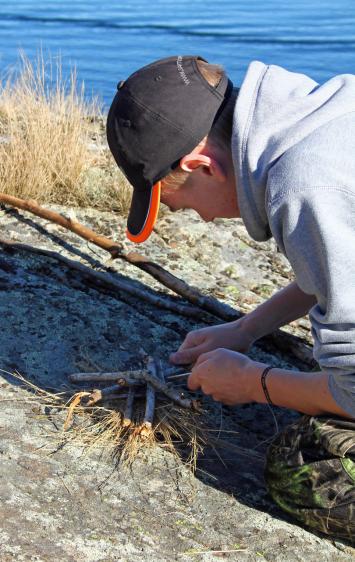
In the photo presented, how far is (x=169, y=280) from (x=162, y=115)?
4.40 ft

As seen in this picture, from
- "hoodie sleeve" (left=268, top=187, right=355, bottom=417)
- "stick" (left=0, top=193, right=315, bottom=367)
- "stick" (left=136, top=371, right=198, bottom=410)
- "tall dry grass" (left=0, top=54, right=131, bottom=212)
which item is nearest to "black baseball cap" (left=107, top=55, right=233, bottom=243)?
"hoodie sleeve" (left=268, top=187, right=355, bottom=417)

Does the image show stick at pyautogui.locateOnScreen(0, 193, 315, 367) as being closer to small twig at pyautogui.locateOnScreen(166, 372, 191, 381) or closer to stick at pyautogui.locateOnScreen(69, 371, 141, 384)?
small twig at pyautogui.locateOnScreen(166, 372, 191, 381)

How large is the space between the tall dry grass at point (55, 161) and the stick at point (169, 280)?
0.67 feet

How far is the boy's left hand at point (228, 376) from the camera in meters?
2.26

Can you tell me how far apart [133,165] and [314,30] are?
9.11 meters

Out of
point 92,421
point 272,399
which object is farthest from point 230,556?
point 92,421

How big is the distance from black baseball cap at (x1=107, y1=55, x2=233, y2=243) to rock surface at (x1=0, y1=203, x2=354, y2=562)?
2.52 ft

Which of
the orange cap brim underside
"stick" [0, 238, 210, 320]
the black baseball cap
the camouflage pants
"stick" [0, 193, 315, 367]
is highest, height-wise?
the black baseball cap

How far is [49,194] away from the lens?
4.03m

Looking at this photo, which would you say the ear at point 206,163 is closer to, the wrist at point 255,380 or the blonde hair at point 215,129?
the blonde hair at point 215,129

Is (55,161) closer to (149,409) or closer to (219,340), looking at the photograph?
(219,340)

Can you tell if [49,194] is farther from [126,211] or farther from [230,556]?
[230,556]

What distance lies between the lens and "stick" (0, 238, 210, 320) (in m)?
3.21

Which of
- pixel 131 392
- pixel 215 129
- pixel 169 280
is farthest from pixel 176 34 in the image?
pixel 215 129
